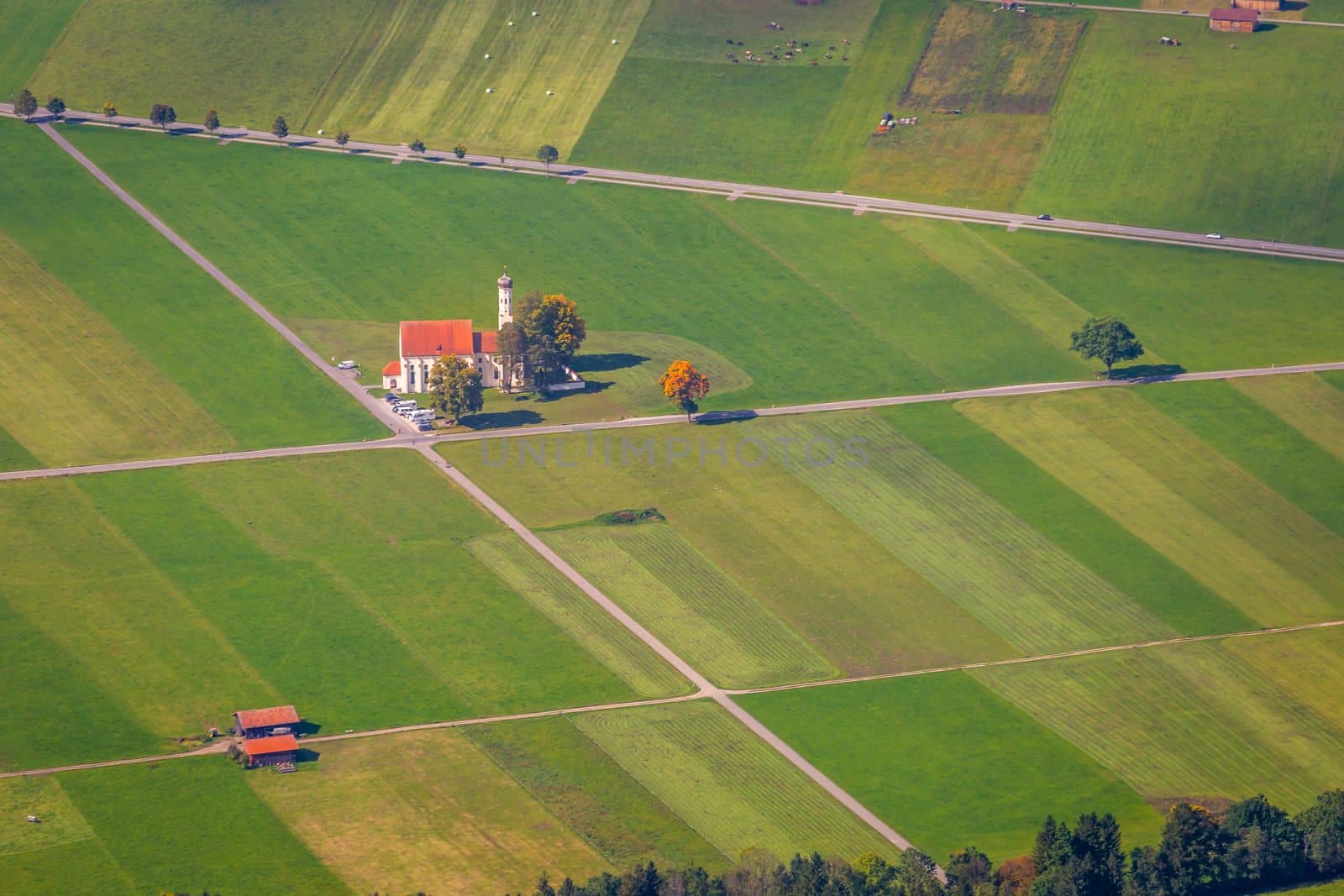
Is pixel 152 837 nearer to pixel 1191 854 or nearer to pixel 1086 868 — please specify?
pixel 1086 868

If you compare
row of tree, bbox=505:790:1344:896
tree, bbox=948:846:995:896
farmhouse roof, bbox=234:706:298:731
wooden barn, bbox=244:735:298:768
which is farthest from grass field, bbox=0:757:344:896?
tree, bbox=948:846:995:896

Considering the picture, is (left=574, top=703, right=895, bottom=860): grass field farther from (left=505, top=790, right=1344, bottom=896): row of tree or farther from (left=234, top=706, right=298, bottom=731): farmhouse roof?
(left=234, top=706, right=298, bottom=731): farmhouse roof

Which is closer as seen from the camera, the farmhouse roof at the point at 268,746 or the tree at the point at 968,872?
the tree at the point at 968,872

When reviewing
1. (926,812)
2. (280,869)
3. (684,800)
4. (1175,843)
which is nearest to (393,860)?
(280,869)

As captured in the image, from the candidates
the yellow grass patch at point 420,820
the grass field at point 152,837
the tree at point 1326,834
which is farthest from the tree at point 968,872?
the grass field at point 152,837

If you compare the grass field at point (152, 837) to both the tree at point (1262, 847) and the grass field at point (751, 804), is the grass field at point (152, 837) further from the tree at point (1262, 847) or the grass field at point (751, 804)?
the tree at point (1262, 847)

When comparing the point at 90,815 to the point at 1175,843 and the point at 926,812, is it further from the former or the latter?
the point at 1175,843

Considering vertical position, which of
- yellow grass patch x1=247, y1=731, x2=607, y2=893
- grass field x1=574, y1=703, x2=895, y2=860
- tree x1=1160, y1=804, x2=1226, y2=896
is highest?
tree x1=1160, y1=804, x2=1226, y2=896
